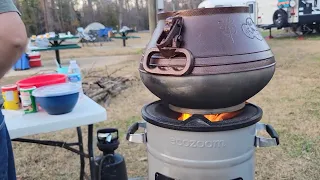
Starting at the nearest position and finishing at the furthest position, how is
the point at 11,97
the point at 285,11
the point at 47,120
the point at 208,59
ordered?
the point at 208,59 → the point at 47,120 → the point at 11,97 → the point at 285,11

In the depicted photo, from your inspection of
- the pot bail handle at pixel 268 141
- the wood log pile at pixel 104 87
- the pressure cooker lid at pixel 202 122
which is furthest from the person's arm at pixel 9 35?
the wood log pile at pixel 104 87

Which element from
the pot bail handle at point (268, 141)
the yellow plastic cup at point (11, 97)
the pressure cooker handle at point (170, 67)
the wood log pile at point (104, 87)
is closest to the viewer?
the pressure cooker handle at point (170, 67)

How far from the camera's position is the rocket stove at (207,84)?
131cm

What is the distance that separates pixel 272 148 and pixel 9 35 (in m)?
2.65

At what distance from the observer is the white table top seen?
1622 millimetres

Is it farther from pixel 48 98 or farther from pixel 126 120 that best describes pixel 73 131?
pixel 48 98

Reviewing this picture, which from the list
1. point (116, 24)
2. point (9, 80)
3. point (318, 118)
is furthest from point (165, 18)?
point (116, 24)

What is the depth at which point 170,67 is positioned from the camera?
1.36m

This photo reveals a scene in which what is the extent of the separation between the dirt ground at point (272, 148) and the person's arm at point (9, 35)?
1.91 m

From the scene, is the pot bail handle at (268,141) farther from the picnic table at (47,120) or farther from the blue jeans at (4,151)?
the blue jeans at (4,151)

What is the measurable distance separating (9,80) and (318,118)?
6.54 metres

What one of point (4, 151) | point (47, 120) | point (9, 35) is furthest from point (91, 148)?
point (9, 35)

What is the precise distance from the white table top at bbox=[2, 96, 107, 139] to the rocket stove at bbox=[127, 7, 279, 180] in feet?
1.43

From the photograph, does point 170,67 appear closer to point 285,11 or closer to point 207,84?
point 207,84
